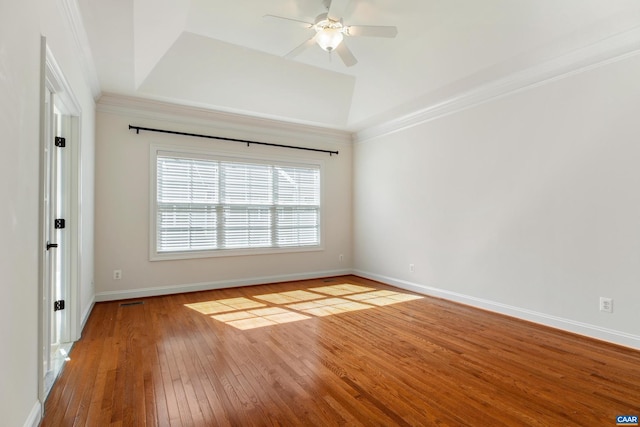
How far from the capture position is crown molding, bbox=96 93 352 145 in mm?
4336

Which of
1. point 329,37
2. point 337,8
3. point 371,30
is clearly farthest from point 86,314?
point 371,30

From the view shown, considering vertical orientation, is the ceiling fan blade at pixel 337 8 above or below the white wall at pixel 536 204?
above

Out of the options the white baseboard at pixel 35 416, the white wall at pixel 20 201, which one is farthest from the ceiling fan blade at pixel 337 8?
the white baseboard at pixel 35 416

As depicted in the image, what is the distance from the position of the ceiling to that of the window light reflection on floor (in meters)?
2.77

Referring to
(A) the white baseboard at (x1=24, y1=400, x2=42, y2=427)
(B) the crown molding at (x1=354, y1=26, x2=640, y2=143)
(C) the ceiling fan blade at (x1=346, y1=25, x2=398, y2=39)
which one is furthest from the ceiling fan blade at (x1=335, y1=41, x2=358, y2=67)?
(A) the white baseboard at (x1=24, y1=400, x2=42, y2=427)

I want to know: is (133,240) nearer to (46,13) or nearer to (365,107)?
(46,13)

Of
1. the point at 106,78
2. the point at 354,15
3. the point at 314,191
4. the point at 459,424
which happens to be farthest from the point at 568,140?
the point at 106,78

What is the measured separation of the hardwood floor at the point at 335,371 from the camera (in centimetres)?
188

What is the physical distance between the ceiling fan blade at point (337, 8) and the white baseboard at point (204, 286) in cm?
397

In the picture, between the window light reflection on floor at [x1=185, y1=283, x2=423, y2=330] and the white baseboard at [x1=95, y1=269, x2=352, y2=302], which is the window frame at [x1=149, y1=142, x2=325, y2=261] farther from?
A: the window light reflection on floor at [x1=185, y1=283, x2=423, y2=330]

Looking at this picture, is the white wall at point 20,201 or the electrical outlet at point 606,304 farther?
the electrical outlet at point 606,304

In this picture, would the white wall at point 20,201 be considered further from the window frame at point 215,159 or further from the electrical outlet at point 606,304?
the electrical outlet at point 606,304

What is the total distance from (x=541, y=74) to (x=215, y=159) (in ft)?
14.3

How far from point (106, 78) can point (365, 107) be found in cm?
346
